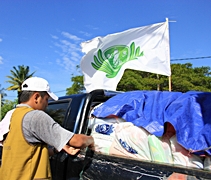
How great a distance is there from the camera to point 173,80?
25.5 metres

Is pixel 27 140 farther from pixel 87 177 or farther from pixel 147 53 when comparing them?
pixel 147 53

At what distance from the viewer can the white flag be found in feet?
17.8

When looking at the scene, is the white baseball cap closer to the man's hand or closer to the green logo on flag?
the man's hand

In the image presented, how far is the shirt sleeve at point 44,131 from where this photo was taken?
199 centimetres

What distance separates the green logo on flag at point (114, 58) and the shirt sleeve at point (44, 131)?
3430 millimetres

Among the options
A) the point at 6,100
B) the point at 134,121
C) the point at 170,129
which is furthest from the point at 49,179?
the point at 6,100

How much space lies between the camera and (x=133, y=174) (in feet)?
6.25

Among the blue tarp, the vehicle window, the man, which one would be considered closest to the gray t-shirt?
the man

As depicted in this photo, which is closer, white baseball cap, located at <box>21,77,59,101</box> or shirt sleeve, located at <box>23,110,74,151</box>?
shirt sleeve, located at <box>23,110,74,151</box>

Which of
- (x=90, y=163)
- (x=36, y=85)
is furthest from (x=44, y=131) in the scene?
(x=90, y=163)

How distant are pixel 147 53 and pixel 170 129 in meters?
3.95

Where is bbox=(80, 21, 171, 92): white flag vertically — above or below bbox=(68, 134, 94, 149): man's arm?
above

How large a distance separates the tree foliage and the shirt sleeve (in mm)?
21994

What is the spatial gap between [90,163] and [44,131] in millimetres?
582
